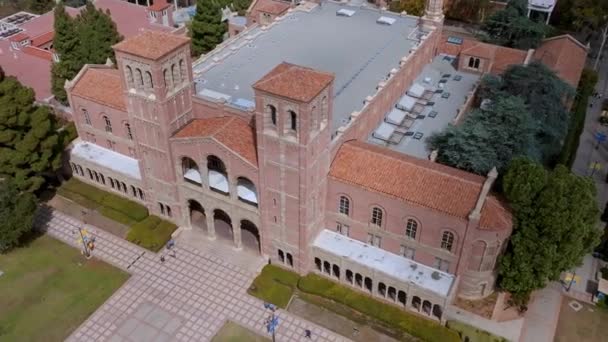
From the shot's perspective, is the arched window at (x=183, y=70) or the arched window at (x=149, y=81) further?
the arched window at (x=183, y=70)

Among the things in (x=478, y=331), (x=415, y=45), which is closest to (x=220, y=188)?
(x=478, y=331)

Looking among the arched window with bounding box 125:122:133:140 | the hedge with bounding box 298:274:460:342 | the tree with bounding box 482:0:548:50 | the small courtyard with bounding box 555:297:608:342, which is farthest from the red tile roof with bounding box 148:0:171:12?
the small courtyard with bounding box 555:297:608:342

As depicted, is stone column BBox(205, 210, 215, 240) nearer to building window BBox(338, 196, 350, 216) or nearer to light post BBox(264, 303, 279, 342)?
light post BBox(264, 303, 279, 342)

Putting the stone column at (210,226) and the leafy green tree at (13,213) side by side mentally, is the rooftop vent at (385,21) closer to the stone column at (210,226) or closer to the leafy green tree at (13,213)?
the stone column at (210,226)

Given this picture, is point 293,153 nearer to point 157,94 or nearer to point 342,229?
point 342,229

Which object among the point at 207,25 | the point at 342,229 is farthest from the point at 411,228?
the point at 207,25

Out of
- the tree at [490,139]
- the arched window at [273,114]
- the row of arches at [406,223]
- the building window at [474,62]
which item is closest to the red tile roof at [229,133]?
the arched window at [273,114]
